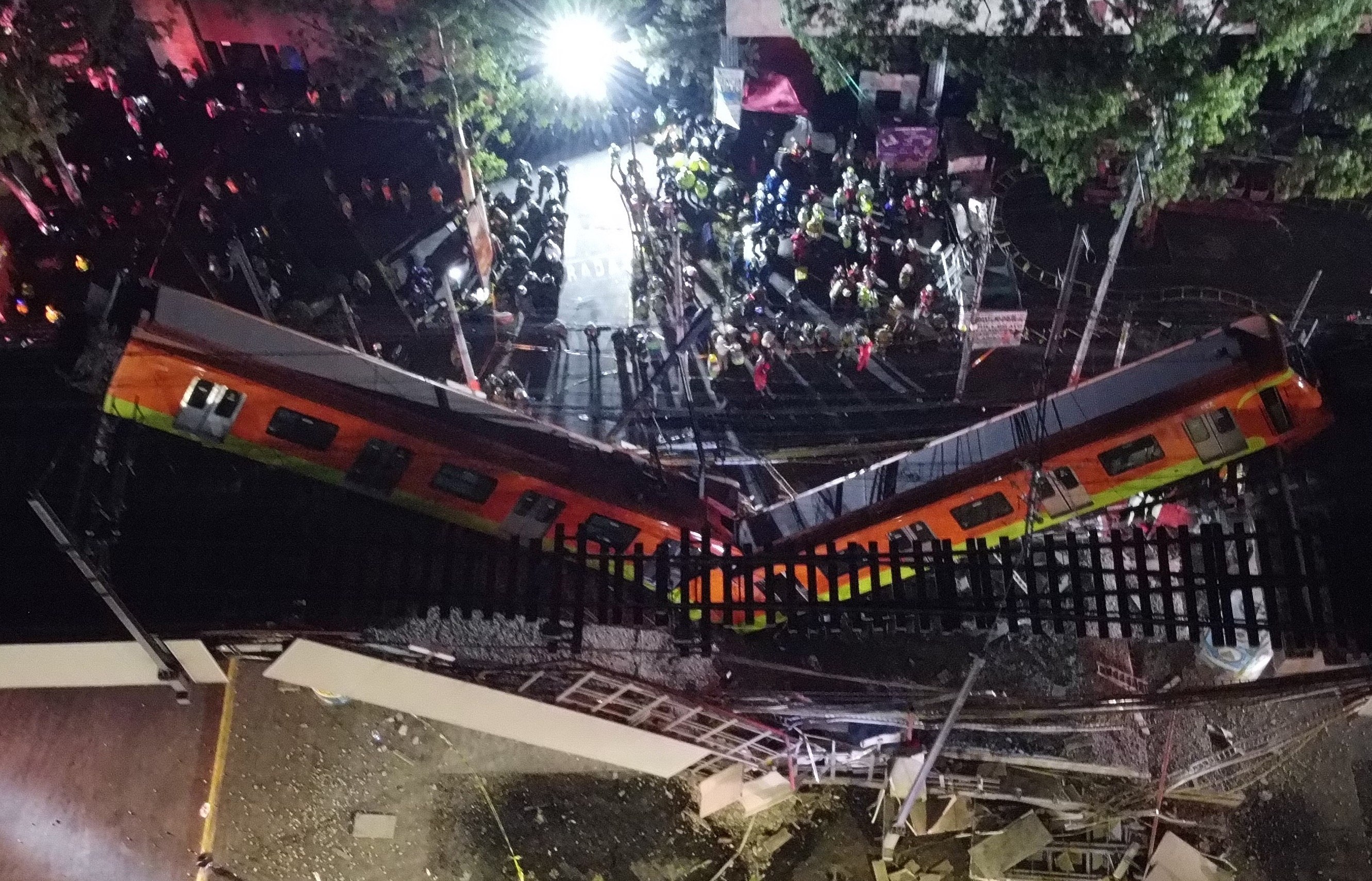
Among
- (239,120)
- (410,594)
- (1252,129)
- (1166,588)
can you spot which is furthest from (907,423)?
(239,120)

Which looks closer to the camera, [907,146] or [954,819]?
[954,819]

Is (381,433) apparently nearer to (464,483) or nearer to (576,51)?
(464,483)

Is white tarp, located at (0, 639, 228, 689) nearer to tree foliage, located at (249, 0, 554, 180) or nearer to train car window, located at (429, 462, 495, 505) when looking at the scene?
train car window, located at (429, 462, 495, 505)

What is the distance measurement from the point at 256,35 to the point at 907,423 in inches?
494

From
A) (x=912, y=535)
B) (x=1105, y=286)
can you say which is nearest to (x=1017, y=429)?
(x=912, y=535)

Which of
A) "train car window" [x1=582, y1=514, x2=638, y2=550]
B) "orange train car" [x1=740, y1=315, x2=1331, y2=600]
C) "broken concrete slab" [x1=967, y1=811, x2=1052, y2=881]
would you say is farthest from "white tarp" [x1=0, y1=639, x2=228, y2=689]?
"broken concrete slab" [x1=967, y1=811, x2=1052, y2=881]

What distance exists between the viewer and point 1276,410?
9.54 meters

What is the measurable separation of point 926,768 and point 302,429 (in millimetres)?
7064

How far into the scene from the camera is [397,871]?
1045 cm

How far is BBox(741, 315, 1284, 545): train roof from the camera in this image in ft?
31.6

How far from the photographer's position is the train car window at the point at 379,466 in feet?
32.2

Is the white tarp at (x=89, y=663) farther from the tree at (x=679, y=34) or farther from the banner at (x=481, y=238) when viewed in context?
the tree at (x=679, y=34)

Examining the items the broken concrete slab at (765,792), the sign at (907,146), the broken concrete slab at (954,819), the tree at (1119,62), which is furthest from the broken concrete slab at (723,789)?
the sign at (907,146)

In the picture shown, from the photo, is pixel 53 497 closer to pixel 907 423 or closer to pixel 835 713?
pixel 835 713
